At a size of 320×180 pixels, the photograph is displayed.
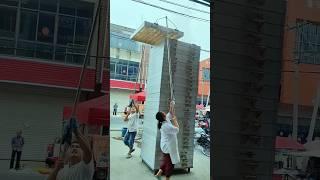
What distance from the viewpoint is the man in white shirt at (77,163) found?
3.50 ft

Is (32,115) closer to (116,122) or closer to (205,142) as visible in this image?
(116,122)

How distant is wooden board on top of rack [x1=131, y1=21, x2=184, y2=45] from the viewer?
1001 millimetres

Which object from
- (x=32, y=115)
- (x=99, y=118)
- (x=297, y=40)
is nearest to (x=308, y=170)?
(x=297, y=40)

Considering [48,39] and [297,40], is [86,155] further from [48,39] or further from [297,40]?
[297,40]

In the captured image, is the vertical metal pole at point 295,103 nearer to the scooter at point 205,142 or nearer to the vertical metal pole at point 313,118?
the vertical metal pole at point 313,118

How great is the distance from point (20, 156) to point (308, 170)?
76 cm

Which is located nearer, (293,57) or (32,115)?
(32,115)

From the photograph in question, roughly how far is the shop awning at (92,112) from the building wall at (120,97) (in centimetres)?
3

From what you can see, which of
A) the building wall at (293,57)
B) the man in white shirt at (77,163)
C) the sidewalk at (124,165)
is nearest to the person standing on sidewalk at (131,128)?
the sidewalk at (124,165)

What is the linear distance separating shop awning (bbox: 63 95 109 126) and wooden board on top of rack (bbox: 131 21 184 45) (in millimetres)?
151

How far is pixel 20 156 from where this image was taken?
1.08m

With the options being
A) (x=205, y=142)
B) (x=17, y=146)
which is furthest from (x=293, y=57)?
(x=17, y=146)

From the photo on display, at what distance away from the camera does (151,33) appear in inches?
39.9

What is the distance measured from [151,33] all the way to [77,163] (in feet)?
1.09
